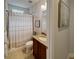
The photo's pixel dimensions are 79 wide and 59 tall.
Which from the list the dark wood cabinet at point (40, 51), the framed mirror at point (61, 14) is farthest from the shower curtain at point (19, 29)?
the framed mirror at point (61, 14)

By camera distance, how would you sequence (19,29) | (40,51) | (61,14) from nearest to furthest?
(61,14) < (40,51) < (19,29)

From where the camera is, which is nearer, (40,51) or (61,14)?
(61,14)

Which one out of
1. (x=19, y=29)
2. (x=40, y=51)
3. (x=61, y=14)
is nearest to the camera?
(x=61, y=14)

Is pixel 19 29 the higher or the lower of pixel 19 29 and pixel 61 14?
the lower

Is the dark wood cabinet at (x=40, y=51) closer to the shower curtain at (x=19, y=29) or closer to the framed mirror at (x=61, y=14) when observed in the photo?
the framed mirror at (x=61, y=14)

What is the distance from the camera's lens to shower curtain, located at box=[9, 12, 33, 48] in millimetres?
5105

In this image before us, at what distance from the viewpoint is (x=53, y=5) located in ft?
6.35

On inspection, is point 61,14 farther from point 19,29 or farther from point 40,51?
point 19,29

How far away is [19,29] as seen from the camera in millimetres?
5441

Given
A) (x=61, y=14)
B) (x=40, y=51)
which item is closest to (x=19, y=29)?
(x=40, y=51)
